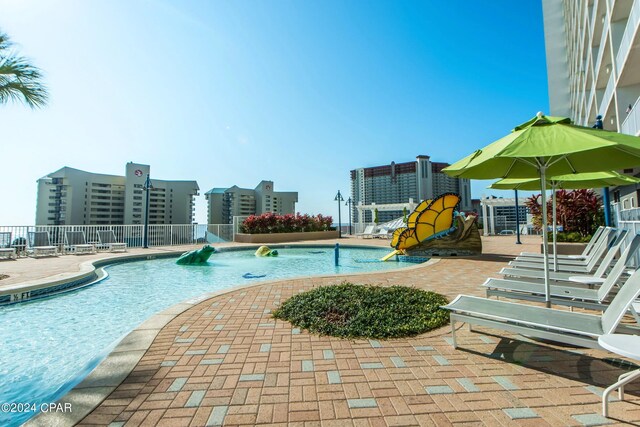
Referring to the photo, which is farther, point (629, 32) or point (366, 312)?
point (629, 32)

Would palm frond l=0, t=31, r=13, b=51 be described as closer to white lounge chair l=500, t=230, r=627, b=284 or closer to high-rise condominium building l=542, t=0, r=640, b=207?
white lounge chair l=500, t=230, r=627, b=284

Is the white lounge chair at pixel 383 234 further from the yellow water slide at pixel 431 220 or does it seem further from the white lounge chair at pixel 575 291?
the white lounge chair at pixel 575 291

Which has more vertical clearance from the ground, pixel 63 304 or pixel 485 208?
pixel 485 208

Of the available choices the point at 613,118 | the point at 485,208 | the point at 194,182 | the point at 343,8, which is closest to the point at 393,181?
the point at 194,182

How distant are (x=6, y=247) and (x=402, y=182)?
270 ft

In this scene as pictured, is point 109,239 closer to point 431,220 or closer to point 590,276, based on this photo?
point 431,220

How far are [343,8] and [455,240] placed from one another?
8.73 meters

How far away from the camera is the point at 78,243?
13.4 metres

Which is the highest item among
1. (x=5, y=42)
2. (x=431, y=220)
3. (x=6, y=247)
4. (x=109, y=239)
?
(x=5, y=42)

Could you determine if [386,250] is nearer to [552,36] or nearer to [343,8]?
[343,8]

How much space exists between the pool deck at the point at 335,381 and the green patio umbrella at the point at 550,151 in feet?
4.12

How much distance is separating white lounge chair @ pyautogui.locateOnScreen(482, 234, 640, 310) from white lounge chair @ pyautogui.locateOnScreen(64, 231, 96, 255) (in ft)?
48.5

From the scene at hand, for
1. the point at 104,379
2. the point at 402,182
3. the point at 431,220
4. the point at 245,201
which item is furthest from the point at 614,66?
the point at 402,182

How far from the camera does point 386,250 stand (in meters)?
14.6
